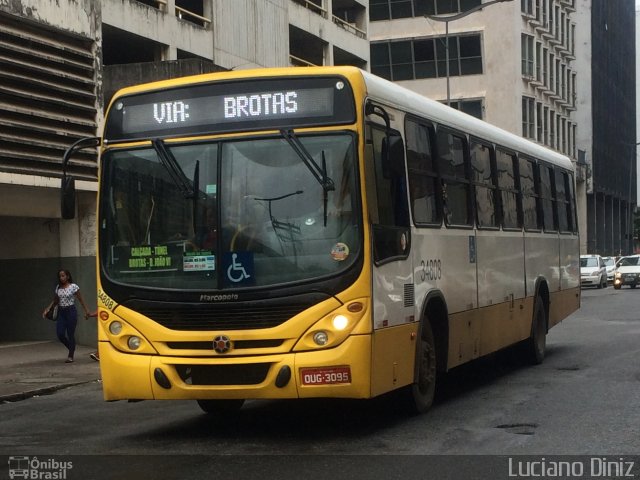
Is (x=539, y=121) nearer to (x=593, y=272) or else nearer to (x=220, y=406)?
(x=593, y=272)

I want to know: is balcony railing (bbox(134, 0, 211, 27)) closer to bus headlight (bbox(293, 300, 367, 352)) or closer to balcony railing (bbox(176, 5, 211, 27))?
balcony railing (bbox(176, 5, 211, 27))

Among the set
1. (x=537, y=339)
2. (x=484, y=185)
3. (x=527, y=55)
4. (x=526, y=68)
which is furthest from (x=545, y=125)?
(x=484, y=185)

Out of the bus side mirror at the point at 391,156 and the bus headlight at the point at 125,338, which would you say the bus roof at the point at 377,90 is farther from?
the bus headlight at the point at 125,338

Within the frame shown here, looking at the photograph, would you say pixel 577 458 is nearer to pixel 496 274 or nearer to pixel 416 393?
pixel 416 393

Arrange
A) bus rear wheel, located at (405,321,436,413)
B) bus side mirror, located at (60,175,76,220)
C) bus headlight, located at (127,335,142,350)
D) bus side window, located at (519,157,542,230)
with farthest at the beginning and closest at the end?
bus side window, located at (519,157,542,230), bus rear wheel, located at (405,321,436,413), bus side mirror, located at (60,175,76,220), bus headlight, located at (127,335,142,350)

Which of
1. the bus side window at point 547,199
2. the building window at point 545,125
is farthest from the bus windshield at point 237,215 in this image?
the building window at point 545,125

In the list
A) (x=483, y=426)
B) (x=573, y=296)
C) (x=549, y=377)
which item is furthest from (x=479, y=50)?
(x=483, y=426)

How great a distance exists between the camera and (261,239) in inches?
367

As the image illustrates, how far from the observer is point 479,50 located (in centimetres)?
6444

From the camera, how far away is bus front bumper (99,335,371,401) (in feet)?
30.0

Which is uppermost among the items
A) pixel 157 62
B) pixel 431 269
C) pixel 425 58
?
pixel 425 58

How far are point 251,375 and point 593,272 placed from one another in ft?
152

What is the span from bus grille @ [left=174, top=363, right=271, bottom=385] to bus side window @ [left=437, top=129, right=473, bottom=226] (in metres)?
3.27

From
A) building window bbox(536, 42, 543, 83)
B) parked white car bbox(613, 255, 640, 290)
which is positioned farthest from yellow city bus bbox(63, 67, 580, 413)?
building window bbox(536, 42, 543, 83)
